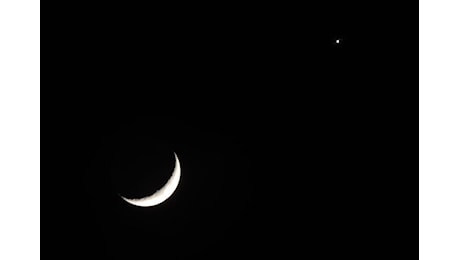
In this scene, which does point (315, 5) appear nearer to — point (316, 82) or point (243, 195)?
point (316, 82)

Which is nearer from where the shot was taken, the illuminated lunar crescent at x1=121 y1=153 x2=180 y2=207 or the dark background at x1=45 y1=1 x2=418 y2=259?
the illuminated lunar crescent at x1=121 y1=153 x2=180 y2=207

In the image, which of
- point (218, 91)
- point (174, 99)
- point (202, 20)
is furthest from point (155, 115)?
point (202, 20)

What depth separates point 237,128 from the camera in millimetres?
3199

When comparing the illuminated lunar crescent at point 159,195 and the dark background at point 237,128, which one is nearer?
the illuminated lunar crescent at point 159,195

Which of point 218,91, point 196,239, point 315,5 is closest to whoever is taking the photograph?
point 315,5

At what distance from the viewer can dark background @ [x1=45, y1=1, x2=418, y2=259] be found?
2766 millimetres

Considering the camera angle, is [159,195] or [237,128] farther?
[237,128]

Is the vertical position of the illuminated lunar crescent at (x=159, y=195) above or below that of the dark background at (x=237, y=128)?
below

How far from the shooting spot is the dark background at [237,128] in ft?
9.07

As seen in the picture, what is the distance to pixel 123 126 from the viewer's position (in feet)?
9.49

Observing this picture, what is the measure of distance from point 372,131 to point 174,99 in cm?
187

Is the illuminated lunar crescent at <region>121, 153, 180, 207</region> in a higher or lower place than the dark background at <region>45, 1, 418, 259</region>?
lower

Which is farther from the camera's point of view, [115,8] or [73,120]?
[73,120]

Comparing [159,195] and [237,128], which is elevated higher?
[237,128]
